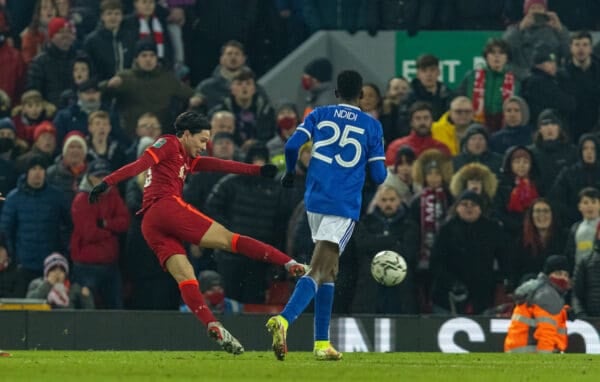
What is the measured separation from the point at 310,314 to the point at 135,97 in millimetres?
4087

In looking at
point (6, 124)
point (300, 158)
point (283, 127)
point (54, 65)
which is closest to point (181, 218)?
point (300, 158)

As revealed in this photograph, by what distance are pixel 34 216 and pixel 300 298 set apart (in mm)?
6404

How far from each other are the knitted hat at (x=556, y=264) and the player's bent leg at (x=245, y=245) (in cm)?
499

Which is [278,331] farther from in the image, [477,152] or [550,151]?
[550,151]

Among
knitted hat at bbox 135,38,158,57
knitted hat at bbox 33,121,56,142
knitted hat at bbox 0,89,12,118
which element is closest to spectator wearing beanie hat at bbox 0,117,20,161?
knitted hat at bbox 33,121,56,142

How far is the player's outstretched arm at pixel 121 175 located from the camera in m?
12.5

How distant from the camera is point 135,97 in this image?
20250 millimetres

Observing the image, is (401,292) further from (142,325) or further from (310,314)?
(142,325)

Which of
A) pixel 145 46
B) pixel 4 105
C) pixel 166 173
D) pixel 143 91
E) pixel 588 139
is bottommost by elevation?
pixel 166 173

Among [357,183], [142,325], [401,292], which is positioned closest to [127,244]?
[142,325]

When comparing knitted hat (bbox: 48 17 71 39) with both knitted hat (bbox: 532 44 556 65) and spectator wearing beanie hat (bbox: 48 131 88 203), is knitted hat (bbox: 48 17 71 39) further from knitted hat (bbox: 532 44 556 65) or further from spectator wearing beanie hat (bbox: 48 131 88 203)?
knitted hat (bbox: 532 44 556 65)

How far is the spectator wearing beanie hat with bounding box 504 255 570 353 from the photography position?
1662 cm

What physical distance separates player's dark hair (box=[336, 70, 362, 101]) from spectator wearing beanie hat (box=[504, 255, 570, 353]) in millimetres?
4271

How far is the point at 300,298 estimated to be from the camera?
1271cm
